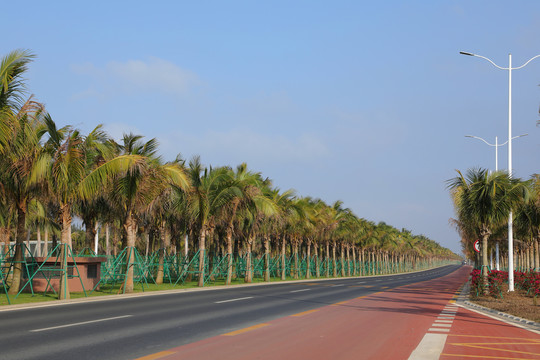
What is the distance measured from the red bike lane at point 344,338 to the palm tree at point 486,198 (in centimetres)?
875

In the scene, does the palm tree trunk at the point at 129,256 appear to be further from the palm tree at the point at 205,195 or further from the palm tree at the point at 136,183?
the palm tree at the point at 205,195

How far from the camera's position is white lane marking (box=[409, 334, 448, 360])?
32.9 ft

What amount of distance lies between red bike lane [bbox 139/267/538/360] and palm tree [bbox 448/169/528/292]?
28.7 feet

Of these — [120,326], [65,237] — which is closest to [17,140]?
[65,237]

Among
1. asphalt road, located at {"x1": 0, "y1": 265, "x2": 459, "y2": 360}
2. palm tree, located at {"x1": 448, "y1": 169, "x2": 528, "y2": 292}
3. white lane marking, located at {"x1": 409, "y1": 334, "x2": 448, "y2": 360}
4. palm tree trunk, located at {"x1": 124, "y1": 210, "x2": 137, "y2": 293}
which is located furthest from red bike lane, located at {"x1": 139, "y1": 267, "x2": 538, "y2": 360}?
palm tree trunk, located at {"x1": 124, "y1": 210, "x2": 137, "y2": 293}

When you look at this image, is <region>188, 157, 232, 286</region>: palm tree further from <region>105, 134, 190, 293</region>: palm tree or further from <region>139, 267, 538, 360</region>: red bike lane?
<region>139, 267, 538, 360</region>: red bike lane

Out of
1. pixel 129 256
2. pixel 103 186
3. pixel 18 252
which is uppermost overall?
pixel 103 186

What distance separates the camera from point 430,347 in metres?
11.1

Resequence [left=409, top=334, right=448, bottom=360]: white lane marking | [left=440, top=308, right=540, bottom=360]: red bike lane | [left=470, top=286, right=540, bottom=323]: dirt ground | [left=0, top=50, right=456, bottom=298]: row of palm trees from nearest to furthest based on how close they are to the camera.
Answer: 1. [left=409, top=334, right=448, bottom=360]: white lane marking
2. [left=440, top=308, right=540, bottom=360]: red bike lane
3. [left=470, top=286, right=540, bottom=323]: dirt ground
4. [left=0, top=50, right=456, bottom=298]: row of palm trees

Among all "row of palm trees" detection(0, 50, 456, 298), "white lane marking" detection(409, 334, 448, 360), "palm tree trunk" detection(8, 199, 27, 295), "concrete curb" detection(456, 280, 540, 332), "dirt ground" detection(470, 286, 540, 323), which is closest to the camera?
"white lane marking" detection(409, 334, 448, 360)

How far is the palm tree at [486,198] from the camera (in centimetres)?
2597

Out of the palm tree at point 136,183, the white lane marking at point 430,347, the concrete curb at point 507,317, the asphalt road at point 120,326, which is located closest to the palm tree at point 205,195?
the palm tree at point 136,183

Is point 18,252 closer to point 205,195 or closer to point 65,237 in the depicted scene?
point 65,237

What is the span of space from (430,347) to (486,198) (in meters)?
16.9
